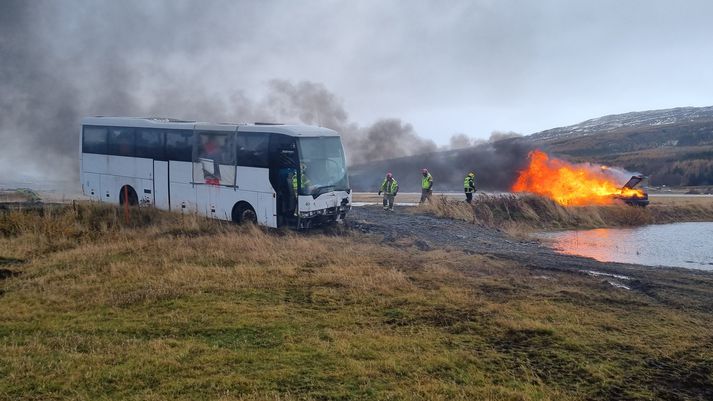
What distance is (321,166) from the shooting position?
57.5 ft

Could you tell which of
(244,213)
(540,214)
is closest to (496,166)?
(540,214)

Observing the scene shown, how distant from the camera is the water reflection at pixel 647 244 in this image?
1702 centimetres

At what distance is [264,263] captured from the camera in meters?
11.8

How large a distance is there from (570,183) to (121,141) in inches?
970

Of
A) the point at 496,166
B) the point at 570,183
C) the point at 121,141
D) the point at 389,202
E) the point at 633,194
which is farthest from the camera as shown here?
the point at 496,166

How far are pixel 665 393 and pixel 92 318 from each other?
280 inches

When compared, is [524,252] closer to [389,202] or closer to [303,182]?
[303,182]

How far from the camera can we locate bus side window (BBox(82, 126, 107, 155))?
21.1 m

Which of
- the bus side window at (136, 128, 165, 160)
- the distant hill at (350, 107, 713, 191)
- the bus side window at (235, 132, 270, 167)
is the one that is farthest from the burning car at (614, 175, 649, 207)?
the bus side window at (136, 128, 165, 160)

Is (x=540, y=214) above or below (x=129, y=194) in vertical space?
below

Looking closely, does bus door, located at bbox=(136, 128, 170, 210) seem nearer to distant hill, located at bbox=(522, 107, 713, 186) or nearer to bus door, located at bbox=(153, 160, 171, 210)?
bus door, located at bbox=(153, 160, 171, 210)

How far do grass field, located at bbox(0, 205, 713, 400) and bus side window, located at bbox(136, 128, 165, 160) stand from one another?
709 cm

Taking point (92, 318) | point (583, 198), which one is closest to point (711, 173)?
point (583, 198)

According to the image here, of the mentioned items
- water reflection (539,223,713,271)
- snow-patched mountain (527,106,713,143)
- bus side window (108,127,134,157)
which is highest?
snow-patched mountain (527,106,713,143)
